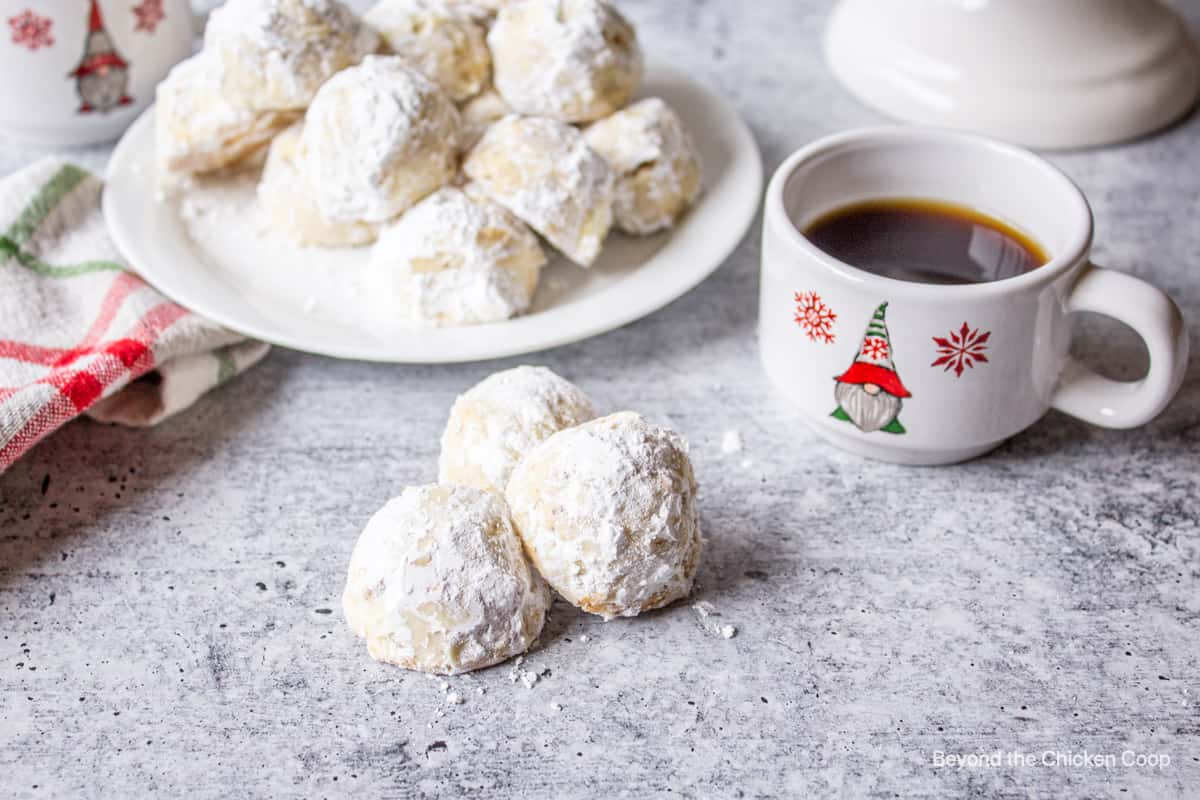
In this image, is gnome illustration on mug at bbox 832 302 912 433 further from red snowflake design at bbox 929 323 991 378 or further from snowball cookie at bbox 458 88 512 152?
snowball cookie at bbox 458 88 512 152

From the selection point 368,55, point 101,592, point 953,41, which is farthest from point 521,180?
point 953,41

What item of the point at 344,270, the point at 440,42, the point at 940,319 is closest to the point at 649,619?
the point at 940,319

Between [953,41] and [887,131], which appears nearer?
[887,131]

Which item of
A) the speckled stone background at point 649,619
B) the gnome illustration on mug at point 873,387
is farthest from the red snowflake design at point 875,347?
the speckled stone background at point 649,619

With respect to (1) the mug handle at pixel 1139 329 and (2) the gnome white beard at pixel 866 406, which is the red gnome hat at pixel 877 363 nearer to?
(2) the gnome white beard at pixel 866 406

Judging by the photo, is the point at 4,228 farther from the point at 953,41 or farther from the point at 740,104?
the point at 953,41

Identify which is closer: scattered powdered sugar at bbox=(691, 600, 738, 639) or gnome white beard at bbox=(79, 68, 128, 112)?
scattered powdered sugar at bbox=(691, 600, 738, 639)

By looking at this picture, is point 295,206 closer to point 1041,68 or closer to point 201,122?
point 201,122

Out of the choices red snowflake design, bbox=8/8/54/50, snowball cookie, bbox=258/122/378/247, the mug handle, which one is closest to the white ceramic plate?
snowball cookie, bbox=258/122/378/247
